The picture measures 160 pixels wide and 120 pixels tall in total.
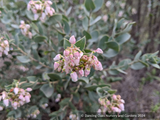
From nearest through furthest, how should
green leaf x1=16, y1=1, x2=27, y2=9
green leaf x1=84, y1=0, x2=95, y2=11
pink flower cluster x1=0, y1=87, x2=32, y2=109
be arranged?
pink flower cluster x1=0, y1=87, x2=32, y2=109 → green leaf x1=84, y1=0, x2=95, y2=11 → green leaf x1=16, y1=1, x2=27, y2=9

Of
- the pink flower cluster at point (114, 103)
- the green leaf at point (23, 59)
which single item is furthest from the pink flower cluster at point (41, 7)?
the pink flower cluster at point (114, 103)

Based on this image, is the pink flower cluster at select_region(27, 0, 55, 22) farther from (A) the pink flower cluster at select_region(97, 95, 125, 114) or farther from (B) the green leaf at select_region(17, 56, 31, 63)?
(A) the pink flower cluster at select_region(97, 95, 125, 114)

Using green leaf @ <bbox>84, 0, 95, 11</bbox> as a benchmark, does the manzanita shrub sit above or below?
below

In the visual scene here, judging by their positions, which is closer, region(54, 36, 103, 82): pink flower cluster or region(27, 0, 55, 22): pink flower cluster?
region(54, 36, 103, 82): pink flower cluster

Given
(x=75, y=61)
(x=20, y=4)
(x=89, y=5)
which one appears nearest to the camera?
(x=75, y=61)

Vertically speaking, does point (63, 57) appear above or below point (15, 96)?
above

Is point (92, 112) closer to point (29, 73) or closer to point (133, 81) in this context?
point (29, 73)

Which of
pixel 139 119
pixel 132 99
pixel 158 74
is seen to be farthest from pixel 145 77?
pixel 139 119

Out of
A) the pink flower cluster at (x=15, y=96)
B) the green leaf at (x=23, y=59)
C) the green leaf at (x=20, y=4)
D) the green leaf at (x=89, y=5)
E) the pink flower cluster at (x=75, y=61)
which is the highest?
the green leaf at (x=20, y=4)

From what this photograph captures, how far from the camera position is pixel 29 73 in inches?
68.6

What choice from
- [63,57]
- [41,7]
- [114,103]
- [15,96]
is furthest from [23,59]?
[114,103]

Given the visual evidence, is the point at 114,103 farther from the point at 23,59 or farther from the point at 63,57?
the point at 23,59

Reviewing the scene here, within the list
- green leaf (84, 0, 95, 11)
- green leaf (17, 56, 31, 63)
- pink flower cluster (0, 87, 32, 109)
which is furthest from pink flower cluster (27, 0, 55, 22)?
pink flower cluster (0, 87, 32, 109)

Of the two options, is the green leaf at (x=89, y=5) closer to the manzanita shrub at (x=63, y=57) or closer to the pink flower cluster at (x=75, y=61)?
the manzanita shrub at (x=63, y=57)
